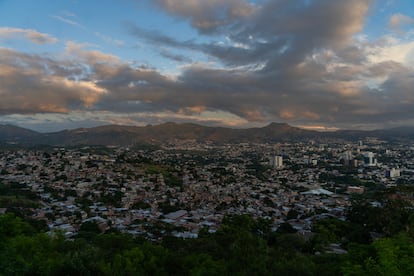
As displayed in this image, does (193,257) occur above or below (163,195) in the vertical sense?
above

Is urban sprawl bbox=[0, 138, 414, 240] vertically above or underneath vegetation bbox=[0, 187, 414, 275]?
underneath

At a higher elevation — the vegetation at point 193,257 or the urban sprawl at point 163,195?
the vegetation at point 193,257

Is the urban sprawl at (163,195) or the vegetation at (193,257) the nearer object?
the vegetation at (193,257)

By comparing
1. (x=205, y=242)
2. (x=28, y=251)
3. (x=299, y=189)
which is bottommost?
(x=299, y=189)

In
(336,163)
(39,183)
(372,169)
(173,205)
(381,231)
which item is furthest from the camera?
(336,163)

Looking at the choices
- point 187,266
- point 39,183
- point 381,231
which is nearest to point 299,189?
point 381,231

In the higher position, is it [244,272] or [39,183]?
[244,272]

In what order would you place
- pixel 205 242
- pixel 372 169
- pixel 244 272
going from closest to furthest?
pixel 244 272 → pixel 205 242 → pixel 372 169

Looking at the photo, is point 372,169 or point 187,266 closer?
point 187,266

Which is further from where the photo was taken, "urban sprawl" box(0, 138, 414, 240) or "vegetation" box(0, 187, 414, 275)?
"urban sprawl" box(0, 138, 414, 240)

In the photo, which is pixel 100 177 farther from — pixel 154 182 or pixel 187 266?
pixel 187 266

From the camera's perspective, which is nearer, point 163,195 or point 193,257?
point 193,257
